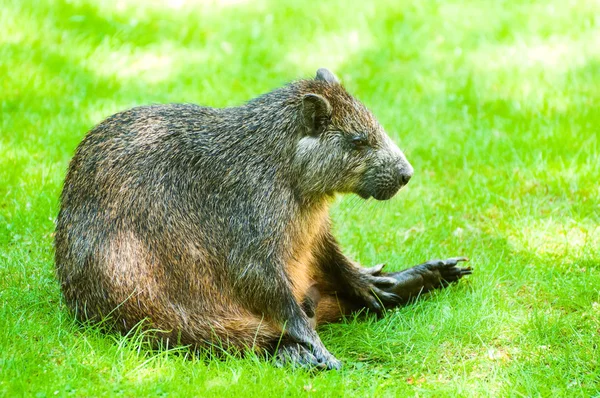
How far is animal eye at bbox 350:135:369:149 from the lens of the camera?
5.55 meters

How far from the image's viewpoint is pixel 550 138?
8.05 metres

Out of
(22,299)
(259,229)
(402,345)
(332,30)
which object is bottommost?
(402,345)

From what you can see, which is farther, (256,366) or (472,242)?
(472,242)

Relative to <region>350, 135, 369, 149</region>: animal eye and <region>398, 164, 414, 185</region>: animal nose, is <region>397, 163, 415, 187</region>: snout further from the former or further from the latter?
<region>350, 135, 369, 149</region>: animal eye

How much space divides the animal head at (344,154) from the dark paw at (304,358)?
37.5 inches

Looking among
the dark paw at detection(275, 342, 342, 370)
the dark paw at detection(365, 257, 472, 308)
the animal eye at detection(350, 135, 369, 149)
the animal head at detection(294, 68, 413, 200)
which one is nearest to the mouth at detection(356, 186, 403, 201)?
the animal head at detection(294, 68, 413, 200)

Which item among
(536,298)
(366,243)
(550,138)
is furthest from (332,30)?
(536,298)

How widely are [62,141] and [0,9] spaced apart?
8.30 feet

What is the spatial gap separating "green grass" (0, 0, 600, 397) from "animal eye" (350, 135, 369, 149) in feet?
2.14

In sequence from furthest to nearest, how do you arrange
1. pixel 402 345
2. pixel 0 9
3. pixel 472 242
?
1. pixel 0 9
2. pixel 472 242
3. pixel 402 345

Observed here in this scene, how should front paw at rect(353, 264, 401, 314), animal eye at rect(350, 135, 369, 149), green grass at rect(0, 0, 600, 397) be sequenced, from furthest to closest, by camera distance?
front paw at rect(353, 264, 401, 314) < animal eye at rect(350, 135, 369, 149) < green grass at rect(0, 0, 600, 397)

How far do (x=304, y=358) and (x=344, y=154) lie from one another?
1251 mm

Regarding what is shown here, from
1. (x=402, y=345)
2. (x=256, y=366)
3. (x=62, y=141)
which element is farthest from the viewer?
(x=62, y=141)

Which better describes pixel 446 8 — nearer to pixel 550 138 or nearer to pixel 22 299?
pixel 550 138
